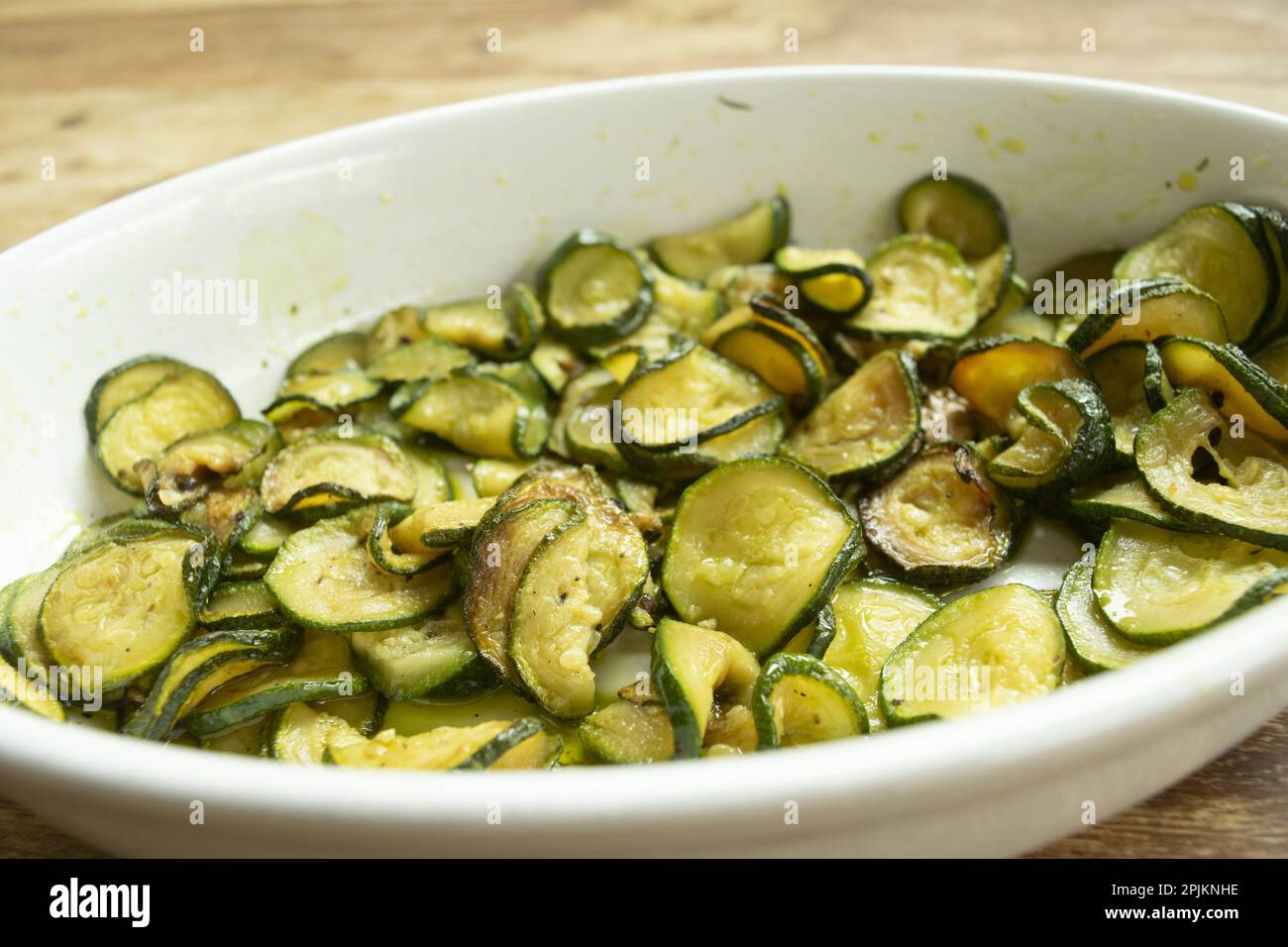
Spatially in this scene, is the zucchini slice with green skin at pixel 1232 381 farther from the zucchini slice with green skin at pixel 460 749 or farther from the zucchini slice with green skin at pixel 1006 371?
the zucchini slice with green skin at pixel 460 749

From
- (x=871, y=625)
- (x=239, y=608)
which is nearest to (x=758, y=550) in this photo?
(x=871, y=625)

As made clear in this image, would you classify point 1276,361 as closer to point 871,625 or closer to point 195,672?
point 871,625

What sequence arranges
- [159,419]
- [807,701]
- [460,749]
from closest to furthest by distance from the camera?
[460,749], [807,701], [159,419]

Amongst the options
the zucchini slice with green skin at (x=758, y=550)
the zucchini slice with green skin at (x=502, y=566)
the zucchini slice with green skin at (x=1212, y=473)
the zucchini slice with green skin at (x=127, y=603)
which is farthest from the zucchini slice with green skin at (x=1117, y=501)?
the zucchini slice with green skin at (x=127, y=603)

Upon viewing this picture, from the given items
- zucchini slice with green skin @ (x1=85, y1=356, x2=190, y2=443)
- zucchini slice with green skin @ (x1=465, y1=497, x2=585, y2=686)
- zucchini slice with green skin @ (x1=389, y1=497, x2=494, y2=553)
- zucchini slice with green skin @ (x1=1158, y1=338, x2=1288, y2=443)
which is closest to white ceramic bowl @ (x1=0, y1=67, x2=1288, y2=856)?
zucchini slice with green skin @ (x1=85, y1=356, x2=190, y2=443)

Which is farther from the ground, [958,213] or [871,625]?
[958,213]
